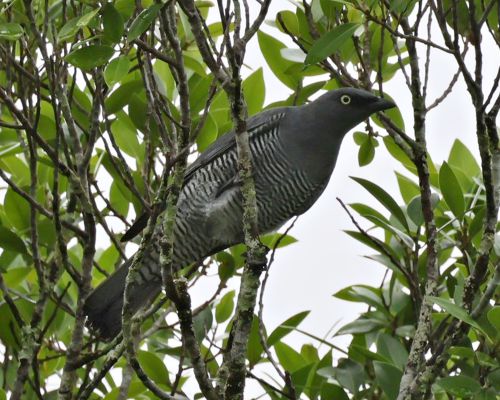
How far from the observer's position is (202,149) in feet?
14.1

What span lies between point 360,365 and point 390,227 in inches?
21.7

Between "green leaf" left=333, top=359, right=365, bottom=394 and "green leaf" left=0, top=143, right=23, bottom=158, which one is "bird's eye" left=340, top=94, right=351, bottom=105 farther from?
"green leaf" left=0, top=143, right=23, bottom=158

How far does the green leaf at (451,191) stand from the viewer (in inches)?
135

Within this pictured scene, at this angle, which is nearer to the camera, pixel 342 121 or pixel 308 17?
pixel 308 17

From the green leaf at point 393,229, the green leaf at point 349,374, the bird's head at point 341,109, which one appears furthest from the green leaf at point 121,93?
the green leaf at point 349,374

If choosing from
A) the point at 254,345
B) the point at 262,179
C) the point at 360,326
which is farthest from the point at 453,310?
the point at 262,179

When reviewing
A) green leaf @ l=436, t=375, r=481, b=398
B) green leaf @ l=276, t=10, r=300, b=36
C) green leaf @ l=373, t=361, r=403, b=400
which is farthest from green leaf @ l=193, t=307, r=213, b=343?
green leaf @ l=436, t=375, r=481, b=398

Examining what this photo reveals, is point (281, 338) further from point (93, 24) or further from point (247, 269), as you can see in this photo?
point (93, 24)

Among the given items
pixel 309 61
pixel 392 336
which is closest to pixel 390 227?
pixel 392 336

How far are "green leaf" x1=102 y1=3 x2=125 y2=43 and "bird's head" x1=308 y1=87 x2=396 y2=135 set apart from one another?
161cm

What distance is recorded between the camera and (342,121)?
14.9ft

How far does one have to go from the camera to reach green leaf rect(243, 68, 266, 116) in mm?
4488

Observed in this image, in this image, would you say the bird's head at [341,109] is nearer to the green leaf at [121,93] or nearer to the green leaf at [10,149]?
the green leaf at [121,93]

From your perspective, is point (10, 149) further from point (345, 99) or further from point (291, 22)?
point (345, 99)
